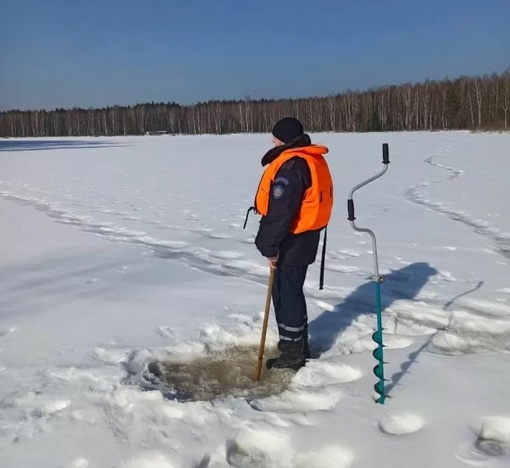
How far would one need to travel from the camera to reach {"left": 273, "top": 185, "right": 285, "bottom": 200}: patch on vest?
336 centimetres

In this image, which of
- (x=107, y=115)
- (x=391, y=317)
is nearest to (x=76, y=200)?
(x=391, y=317)

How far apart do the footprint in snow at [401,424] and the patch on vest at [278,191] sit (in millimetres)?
1403

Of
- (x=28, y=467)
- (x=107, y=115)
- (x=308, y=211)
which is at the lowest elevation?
(x=28, y=467)

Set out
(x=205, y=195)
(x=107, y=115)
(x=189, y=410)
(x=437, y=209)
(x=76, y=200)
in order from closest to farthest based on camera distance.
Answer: (x=189, y=410)
(x=437, y=209)
(x=76, y=200)
(x=205, y=195)
(x=107, y=115)

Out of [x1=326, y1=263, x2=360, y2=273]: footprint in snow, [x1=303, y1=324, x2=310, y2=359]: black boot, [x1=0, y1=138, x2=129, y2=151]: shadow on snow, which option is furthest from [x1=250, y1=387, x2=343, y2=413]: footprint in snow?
[x1=0, y1=138, x2=129, y2=151]: shadow on snow

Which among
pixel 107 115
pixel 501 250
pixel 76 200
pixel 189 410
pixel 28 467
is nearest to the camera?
pixel 28 467

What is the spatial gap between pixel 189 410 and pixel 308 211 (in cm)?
141

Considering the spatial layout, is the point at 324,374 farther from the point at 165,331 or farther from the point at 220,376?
the point at 165,331

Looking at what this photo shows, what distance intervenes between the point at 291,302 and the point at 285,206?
2.42 feet

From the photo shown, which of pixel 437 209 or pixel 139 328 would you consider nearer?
pixel 139 328

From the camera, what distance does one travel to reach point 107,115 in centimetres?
11269

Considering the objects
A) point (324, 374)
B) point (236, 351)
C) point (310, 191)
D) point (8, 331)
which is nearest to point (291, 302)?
point (324, 374)

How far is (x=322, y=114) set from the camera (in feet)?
296

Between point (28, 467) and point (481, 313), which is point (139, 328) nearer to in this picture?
point (28, 467)
